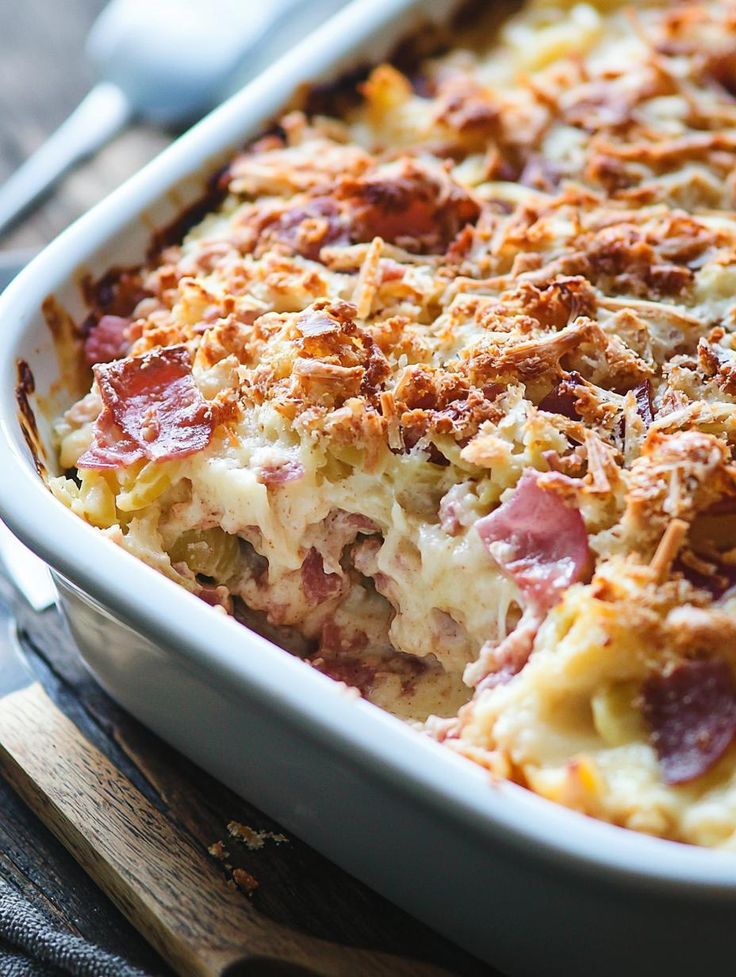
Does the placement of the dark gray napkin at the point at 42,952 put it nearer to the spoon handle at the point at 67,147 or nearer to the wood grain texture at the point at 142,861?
the wood grain texture at the point at 142,861

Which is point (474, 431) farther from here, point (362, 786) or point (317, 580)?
point (362, 786)

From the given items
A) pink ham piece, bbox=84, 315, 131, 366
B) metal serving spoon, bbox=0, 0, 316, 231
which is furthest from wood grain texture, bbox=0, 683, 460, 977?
metal serving spoon, bbox=0, 0, 316, 231

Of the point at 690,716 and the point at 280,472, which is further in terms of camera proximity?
the point at 280,472

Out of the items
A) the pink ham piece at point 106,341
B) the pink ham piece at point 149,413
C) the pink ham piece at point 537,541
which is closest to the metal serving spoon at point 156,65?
the pink ham piece at point 106,341

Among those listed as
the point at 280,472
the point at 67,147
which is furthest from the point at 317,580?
the point at 67,147

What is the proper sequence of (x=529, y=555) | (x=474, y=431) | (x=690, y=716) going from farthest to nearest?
(x=474, y=431)
(x=529, y=555)
(x=690, y=716)

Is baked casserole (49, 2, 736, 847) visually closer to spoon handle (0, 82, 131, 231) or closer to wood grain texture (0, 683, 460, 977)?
wood grain texture (0, 683, 460, 977)

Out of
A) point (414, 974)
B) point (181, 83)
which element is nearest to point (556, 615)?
point (414, 974)
